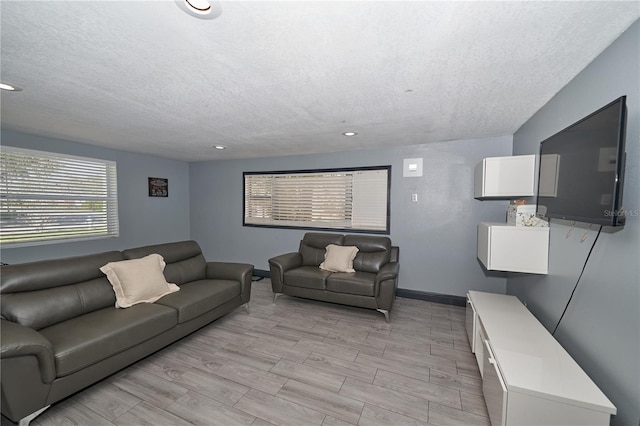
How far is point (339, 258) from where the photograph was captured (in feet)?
12.5

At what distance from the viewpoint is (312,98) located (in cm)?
221

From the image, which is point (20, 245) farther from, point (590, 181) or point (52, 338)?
point (590, 181)

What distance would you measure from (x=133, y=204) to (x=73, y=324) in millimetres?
3189

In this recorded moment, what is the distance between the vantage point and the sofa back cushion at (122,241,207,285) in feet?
9.92

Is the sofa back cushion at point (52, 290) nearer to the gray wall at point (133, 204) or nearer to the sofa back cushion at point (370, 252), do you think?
the gray wall at point (133, 204)

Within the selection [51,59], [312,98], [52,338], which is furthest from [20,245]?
[312,98]

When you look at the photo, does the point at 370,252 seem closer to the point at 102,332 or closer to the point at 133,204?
the point at 102,332

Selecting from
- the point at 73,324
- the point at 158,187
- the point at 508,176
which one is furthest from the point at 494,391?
the point at 158,187

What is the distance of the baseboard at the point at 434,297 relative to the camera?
12.3 feet

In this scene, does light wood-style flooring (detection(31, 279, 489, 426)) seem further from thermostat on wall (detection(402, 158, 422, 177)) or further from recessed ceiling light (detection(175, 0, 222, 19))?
recessed ceiling light (detection(175, 0, 222, 19))

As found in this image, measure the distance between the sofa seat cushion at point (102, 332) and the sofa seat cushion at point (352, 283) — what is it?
6.11 feet

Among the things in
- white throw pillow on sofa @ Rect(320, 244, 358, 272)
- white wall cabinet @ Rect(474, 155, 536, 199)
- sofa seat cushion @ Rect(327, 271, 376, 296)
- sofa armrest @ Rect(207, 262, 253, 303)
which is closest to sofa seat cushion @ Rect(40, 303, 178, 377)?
sofa armrest @ Rect(207, 262, 253, 303)

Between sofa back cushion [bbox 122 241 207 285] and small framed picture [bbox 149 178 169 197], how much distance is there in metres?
2.23

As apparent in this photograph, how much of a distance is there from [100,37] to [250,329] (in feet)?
9.40
